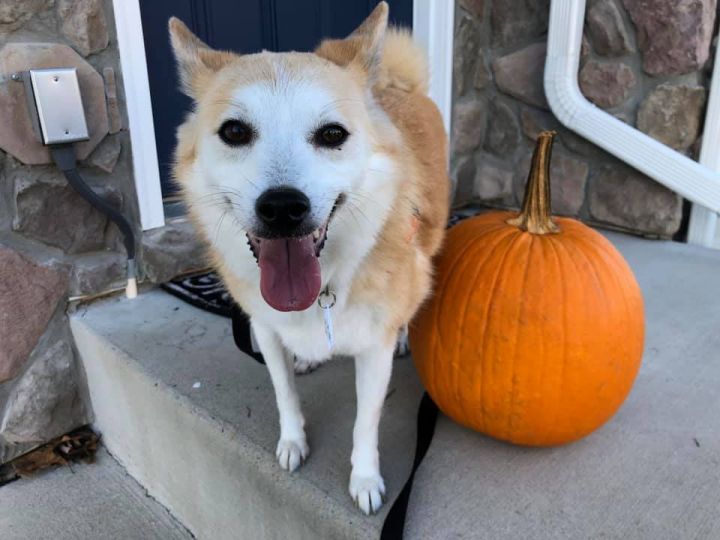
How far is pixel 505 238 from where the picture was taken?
1.39m

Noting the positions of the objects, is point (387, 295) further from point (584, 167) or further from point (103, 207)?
point (584, 167)

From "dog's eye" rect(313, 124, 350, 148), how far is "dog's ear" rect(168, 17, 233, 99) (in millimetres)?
336

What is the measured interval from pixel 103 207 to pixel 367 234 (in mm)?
1200

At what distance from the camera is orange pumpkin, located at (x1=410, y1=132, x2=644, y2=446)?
1.27 meters

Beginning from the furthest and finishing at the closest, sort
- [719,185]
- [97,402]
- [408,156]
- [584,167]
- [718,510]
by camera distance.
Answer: [584,167] < [719,185] < [97,402] < [408,156] < [718,510]

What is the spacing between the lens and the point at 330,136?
1131 mm

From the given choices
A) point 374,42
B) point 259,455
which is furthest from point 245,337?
point 374,42

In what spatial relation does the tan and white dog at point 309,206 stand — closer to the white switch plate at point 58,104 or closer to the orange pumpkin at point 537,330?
the orange pumpkin at point 537,330

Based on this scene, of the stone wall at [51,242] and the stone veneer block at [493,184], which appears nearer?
the stone wall at [51,242]

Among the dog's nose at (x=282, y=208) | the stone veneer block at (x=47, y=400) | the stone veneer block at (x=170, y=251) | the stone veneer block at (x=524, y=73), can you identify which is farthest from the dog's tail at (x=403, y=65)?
the stone veneer block at (x=47, y=400)

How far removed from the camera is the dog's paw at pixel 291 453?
4.40 ft

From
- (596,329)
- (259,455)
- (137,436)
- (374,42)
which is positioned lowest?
(137,436)

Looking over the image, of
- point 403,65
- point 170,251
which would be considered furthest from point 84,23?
point 403,65

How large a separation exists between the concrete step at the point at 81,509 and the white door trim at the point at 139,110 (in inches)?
37.1
